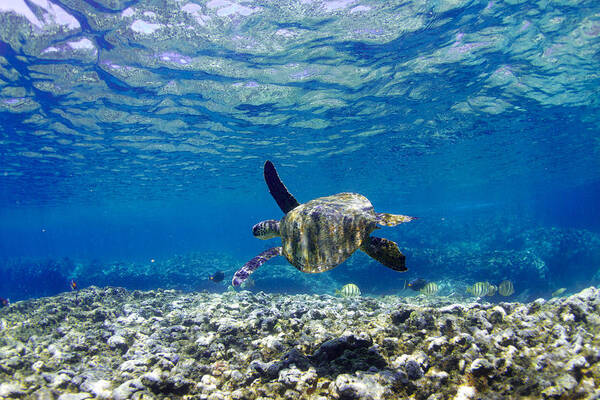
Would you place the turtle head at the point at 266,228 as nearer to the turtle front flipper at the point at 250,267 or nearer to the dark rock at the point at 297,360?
the turtle front flipper at the point at 250,267

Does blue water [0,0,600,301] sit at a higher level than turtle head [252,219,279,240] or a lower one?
higher

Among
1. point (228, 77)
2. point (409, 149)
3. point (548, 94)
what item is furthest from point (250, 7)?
point (409, 149)

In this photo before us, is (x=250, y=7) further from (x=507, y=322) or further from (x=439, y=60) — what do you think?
(x=507, y=322)

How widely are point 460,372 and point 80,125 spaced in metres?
20.6

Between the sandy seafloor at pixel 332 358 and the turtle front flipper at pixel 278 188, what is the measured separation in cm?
203

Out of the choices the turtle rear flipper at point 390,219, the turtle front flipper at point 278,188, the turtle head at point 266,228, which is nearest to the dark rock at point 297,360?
the turtle head at point 266,228

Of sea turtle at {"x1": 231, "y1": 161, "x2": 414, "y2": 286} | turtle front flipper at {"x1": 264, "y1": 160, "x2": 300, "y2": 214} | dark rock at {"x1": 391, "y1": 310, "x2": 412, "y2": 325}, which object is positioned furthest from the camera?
dark rock at {"x1": 391, "y1": 310, "x2": 412, "y2": 325}

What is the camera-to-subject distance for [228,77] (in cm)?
1282

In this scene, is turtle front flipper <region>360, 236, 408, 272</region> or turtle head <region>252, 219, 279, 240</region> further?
turtle head <region>252, 219, 279, 240</region>

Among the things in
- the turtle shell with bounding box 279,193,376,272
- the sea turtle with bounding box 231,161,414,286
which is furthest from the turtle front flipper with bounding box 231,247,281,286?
the turtle shell with bounding box 279,193,376,272

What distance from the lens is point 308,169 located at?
29906mm

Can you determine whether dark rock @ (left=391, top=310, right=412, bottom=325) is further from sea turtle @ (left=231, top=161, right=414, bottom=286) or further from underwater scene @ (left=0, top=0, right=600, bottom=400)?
sea turtle @ (left=231, top=161, right=414, bottom=286)

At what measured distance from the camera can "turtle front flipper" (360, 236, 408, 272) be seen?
2.98 meters

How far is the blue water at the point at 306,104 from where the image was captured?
9695mm
